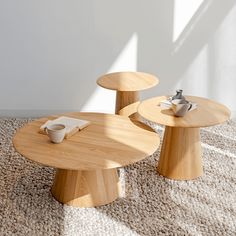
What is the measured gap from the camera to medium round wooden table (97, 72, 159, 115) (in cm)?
272

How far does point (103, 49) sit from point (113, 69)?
6.8 inches

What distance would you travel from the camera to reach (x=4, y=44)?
129 inches

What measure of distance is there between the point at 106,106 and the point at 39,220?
1.53 meters

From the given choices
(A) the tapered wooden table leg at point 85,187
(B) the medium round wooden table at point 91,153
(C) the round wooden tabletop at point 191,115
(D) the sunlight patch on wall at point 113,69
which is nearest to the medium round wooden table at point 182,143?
(C) the round wooden tabletop at point 191,115

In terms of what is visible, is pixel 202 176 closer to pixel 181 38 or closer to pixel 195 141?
pixel 195 141

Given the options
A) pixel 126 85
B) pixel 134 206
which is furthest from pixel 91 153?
pixel 126 85

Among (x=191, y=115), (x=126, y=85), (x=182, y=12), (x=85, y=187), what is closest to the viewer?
(x=85, y=187)

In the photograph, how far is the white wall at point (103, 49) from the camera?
321cm

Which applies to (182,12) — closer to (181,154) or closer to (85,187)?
(181,154)

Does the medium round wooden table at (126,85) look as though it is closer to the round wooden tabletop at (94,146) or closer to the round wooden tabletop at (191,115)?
the round wooden tabletop at (191,115)

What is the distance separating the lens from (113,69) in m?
3.35

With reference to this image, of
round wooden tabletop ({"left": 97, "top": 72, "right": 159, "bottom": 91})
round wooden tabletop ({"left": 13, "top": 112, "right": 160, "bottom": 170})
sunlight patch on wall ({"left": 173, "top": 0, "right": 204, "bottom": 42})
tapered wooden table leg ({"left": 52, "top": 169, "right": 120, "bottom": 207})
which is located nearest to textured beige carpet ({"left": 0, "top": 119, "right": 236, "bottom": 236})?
tapered wooden table leg ({"left": 52, "top": 169, "right": 120, "bottom": 207})

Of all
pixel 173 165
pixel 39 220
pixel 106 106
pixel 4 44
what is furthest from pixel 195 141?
pixel 4 44

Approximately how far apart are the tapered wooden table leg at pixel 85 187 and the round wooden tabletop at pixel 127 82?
2.29 ft
